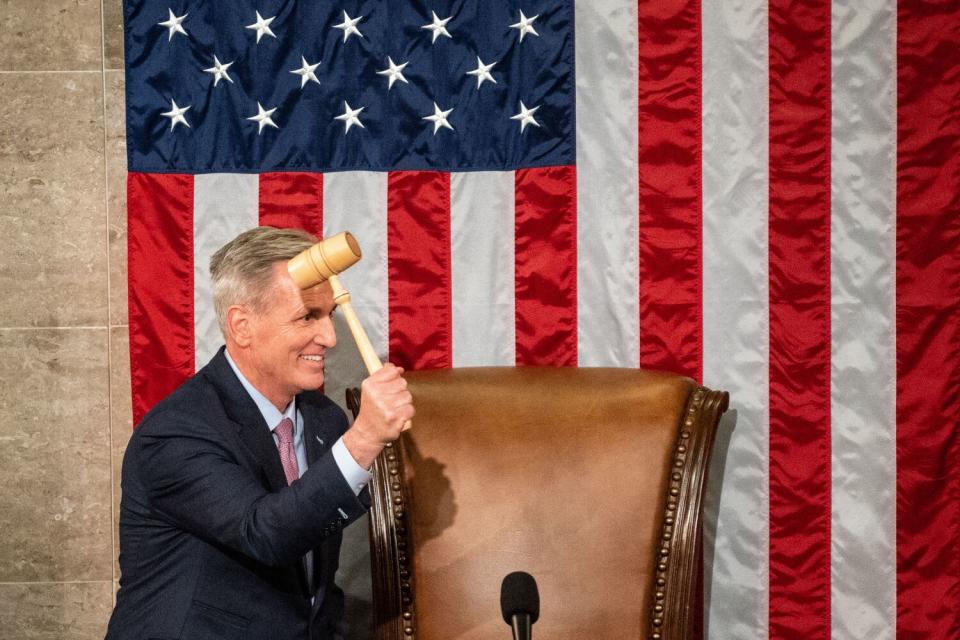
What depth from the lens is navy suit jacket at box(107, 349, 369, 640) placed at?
5.78 feet

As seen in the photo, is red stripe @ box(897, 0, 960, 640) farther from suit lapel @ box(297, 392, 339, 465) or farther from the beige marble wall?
the beige marble wall

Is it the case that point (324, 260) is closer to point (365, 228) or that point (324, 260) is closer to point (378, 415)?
point (378, 415)

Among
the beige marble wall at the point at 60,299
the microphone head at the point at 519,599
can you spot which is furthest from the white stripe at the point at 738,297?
the beige marble wall at the point at 60,299

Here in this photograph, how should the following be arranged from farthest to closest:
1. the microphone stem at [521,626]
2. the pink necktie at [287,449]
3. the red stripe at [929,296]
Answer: the red stripe at [929,296]
the pink necktie at [287,449]
the microphone stem at [521,626]

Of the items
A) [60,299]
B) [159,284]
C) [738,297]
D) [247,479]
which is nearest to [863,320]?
[738,297]

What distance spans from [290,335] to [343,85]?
115 cm

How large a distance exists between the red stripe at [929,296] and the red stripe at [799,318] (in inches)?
8.9

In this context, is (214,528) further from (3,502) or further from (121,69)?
(121,69)

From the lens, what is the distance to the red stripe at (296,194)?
2.92 metres

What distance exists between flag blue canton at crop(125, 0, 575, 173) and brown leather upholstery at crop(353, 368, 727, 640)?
0.87 meters

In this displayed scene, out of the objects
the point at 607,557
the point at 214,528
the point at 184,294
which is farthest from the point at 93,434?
the point at 607,557

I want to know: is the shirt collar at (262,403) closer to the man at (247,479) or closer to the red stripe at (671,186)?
the man at (247,479)

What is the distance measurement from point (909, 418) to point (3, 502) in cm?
283

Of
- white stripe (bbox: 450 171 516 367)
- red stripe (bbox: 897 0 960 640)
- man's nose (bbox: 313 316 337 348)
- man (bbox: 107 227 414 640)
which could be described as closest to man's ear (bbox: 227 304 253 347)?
man (bbox: 107 227 414 640)
